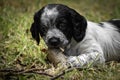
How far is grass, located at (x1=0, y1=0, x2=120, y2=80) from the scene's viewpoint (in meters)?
7.59

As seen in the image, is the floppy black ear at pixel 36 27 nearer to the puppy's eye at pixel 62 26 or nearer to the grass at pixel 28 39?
the grass at pixel 28 39

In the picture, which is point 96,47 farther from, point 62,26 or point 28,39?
point 28,39

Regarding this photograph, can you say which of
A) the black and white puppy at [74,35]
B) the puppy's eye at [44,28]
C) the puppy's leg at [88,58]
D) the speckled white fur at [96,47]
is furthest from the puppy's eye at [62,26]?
the puppy's leg at [88,58]

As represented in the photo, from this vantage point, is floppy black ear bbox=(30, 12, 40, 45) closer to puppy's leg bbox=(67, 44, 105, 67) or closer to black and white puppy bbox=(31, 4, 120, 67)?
black and white puppy bbox=(31, 4, 120, 67)

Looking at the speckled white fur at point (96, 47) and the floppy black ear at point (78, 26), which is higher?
the floppy black ear at point (78, 26)

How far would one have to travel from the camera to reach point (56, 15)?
8164 mm

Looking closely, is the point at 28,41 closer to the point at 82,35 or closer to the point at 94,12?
the point at 82,35

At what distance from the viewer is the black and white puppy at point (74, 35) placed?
805 cm

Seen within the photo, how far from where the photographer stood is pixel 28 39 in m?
9.88

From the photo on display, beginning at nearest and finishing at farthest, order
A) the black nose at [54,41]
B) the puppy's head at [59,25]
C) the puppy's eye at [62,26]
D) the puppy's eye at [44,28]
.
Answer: the black nose at [54,41] < the puppy's head at [59,25] < the puppy's eye at [62,26] < the puppy's eye at [44,28]

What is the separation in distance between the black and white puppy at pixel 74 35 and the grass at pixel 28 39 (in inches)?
13.3

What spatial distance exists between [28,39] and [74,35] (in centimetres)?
174

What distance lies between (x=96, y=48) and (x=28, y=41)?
182cm

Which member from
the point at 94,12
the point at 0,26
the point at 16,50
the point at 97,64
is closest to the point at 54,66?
the point at 97,64
